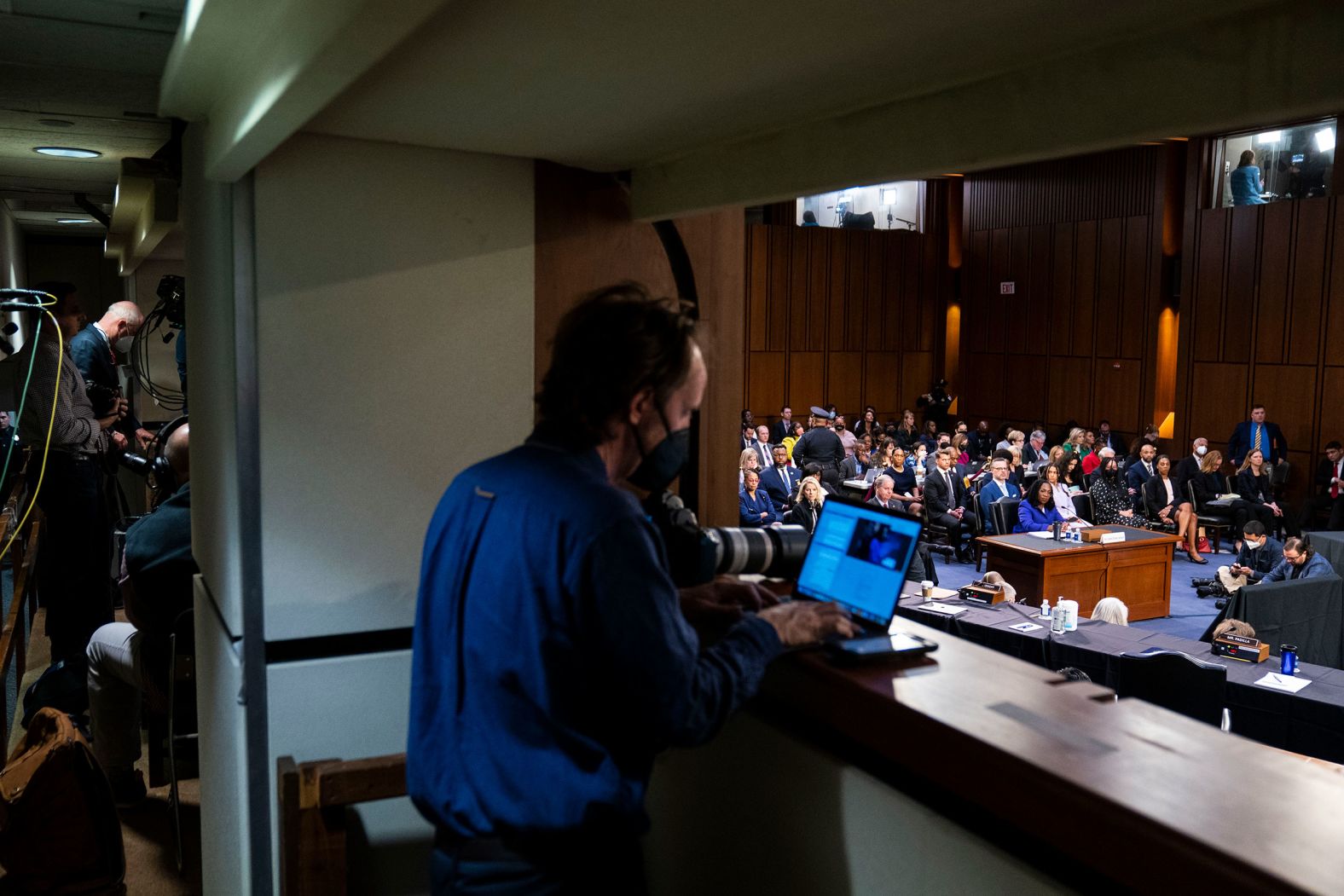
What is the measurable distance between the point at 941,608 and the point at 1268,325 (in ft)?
31.0

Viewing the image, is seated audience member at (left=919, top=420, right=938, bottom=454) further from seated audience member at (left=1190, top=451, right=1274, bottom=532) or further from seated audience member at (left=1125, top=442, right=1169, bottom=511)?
seated audience member at (left=1190, top=451, right=1274, bottom=532)

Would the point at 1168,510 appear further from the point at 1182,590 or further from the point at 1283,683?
the point at 1283,683

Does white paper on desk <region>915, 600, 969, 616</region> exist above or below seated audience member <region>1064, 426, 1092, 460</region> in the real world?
below

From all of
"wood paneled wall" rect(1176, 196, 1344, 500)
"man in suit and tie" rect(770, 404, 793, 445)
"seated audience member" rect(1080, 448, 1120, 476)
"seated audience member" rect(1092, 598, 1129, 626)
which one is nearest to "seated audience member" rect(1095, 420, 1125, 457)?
"wood paneled wall" rect(1176, 196, 1344, 500)

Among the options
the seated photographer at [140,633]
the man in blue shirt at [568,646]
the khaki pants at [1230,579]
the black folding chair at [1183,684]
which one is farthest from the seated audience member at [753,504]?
the man in blue shirt at [568,646]

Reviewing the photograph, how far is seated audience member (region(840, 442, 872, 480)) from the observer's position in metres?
12.8

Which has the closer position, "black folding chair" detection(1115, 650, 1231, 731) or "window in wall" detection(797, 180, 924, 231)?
"black folding chair" detection(1115, 650, 1231, 731)

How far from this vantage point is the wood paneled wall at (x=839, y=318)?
59.0 ft

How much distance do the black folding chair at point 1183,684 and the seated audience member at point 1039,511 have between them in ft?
15.3

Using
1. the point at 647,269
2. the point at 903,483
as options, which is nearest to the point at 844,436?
the point at 903,483

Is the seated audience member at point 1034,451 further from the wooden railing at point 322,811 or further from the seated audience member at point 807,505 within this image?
the wooden railing at point 322,811

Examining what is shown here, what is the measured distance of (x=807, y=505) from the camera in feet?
30.8

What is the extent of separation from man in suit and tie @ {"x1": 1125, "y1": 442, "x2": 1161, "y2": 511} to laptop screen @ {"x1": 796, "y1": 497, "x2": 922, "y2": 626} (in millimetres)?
11500

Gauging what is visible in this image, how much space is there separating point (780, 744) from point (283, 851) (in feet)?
3.01
